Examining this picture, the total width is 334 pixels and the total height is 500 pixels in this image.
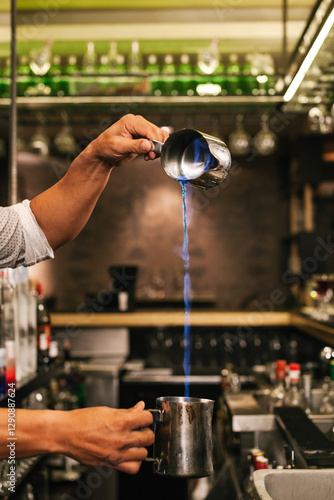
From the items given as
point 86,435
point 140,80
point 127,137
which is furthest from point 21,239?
point 140,80

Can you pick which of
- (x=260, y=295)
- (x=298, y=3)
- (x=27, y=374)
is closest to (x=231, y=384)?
(x=27, y=374)

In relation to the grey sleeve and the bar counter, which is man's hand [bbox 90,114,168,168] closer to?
the grey sleeve

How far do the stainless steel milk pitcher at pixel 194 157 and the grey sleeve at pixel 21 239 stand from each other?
374 mm

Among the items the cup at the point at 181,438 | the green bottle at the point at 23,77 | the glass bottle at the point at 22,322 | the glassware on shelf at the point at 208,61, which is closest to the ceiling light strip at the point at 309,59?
the glassware on shelf at the point at 208,61

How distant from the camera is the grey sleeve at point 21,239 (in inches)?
49.9

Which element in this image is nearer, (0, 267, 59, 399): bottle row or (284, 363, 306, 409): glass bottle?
(0, 267, 59, 399): bottle row

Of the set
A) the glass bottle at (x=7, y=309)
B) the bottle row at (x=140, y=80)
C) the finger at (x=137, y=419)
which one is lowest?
the finger at (x=137, y=419)

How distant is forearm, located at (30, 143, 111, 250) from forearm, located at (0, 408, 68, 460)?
58 centimetres

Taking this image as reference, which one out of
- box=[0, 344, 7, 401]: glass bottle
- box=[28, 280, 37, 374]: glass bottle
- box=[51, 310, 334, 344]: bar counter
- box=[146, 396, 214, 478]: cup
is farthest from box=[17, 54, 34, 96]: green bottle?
box=[146, 396, 214, 478]: cup

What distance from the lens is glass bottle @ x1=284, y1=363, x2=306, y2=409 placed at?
203 centimetres

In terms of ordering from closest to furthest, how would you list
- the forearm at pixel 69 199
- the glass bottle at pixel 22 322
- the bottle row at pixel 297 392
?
the forearm at pixel 69 199 → the glass bottle at pixel 22 322 → the bottle row at pixel 297 392

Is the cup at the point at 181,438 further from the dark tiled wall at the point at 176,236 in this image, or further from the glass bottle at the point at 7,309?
the dark tiled wall at the point at 176,236

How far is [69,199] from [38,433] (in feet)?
2.07

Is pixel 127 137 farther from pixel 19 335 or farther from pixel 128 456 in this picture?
pixel 19 335
